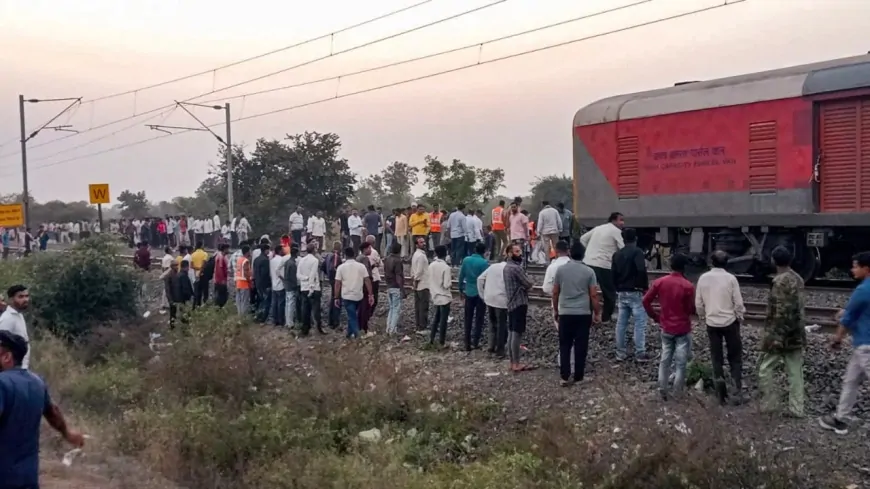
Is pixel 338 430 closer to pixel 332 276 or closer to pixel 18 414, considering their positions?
pixel 18 414

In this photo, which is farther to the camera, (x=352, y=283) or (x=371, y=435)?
(x=352, y=283)

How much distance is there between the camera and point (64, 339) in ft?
54.2

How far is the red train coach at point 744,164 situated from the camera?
13.1 m

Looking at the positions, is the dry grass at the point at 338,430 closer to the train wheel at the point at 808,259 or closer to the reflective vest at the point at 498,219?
the reflective vest at the point at 498,219

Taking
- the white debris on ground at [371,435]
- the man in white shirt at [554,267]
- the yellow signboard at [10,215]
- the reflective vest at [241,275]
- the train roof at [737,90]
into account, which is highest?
the train roof at [737,90]

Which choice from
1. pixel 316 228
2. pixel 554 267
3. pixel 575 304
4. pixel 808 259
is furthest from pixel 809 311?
pixel 316 228

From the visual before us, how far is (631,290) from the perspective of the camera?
9.96 m

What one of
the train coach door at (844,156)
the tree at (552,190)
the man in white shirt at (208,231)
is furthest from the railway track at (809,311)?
the tree at (552,190)

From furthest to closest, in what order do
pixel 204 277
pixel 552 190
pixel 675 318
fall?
pixel 552 190 < pixel 204 277 < pixel 675 318

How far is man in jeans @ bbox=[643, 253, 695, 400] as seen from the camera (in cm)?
841

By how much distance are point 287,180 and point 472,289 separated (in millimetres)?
24083

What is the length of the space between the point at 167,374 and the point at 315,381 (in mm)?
3150

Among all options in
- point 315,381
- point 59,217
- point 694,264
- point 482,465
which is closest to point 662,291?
point 482,465

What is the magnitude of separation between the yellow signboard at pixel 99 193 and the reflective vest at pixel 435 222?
965 centimetres
